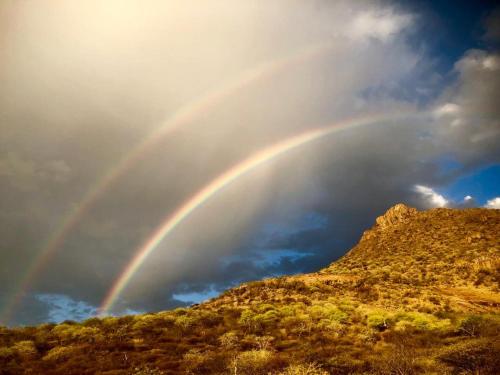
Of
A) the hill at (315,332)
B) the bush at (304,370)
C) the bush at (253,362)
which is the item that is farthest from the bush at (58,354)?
the bush at (304,370)

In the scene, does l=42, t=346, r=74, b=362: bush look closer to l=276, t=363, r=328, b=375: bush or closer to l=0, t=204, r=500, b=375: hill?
l=0, t=204, r=500, b=375: hill

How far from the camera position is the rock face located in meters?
97.3

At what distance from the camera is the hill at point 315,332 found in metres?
20.2

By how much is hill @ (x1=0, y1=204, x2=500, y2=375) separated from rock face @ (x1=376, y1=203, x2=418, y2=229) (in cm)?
3562

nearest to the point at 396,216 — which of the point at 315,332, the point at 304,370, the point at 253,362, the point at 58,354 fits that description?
the point at 315,332

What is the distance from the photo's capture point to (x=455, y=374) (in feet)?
53.7

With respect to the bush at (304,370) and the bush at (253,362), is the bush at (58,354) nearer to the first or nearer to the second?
the bush at (253,362)

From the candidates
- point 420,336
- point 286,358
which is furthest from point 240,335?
point 420,336

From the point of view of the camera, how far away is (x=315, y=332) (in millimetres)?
30516

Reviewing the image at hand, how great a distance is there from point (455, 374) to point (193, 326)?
901 inches

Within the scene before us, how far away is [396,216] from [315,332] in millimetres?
77058

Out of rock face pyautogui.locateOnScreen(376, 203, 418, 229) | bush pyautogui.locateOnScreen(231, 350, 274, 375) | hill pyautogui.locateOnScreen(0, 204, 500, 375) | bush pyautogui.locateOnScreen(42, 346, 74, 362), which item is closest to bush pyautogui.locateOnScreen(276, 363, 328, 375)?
hill pyautogui.locateOnScreen(0, 204, 500, 375)

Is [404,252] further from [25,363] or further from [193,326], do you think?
[25,363]

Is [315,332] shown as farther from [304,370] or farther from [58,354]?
[58,354]
